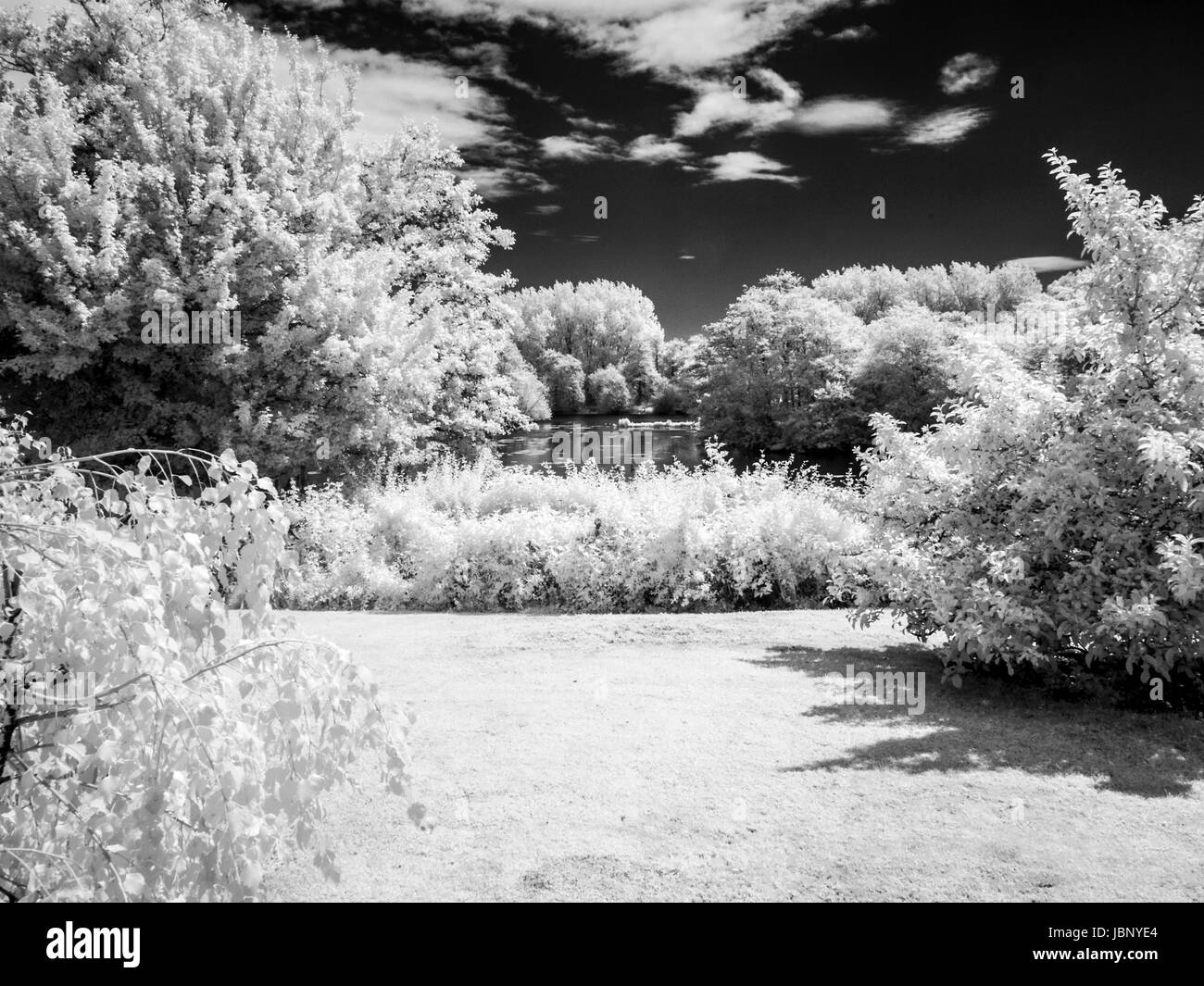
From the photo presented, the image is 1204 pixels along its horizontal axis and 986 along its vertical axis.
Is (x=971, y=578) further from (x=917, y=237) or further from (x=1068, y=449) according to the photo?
(x=917, y=237)

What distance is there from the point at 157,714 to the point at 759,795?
3.36 meters

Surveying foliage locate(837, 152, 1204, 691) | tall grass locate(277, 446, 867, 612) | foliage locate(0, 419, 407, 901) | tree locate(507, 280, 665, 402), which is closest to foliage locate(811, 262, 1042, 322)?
tree locate(507, 280, 665, 402)

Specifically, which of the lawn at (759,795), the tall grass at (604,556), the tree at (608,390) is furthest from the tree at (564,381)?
the lawn at (759,795)

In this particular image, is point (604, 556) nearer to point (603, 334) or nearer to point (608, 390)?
point (608, 390)

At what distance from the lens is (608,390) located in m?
52.0

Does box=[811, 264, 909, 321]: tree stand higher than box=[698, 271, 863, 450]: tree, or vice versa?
box=[811, 264, 909, 321]: tree

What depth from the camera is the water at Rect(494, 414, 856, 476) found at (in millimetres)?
33812

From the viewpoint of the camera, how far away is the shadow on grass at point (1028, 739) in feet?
15.5

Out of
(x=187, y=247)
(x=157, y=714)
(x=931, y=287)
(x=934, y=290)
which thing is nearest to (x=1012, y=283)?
(x=934, y=290)

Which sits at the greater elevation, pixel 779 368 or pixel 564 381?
pixel 564 381

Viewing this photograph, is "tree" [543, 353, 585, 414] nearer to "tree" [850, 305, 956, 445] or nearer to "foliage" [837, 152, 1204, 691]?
"tree" [850, 305, 956, 445]

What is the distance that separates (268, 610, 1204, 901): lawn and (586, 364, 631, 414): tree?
45.5 metres
